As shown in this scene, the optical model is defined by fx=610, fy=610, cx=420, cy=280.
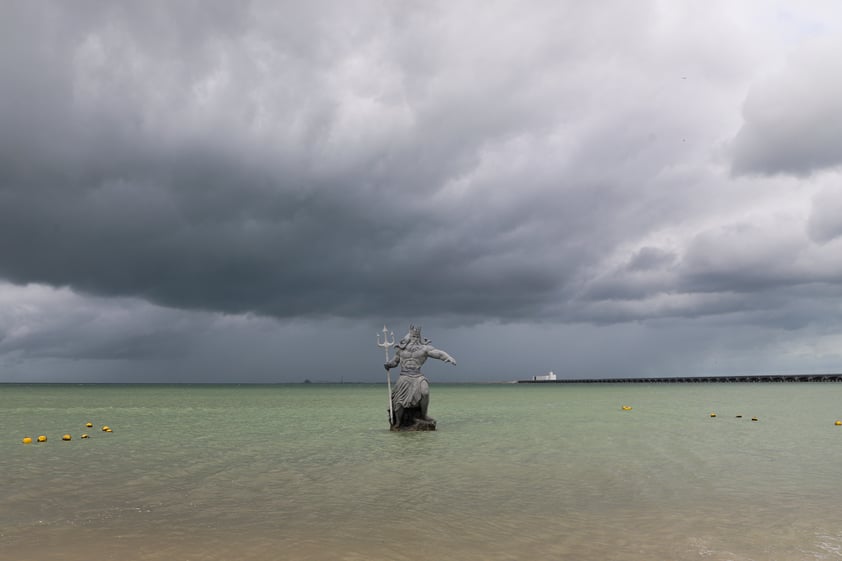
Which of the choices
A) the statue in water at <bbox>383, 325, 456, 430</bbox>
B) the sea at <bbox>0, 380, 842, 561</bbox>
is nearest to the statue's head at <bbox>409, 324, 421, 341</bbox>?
the statue in water at <bbox>383, 325, 456, 430</bbox>

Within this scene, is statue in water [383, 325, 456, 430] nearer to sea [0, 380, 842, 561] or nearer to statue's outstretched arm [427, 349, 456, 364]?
statue's outstretched arm [427, 349, 456, 364]

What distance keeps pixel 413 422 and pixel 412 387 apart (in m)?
1.34

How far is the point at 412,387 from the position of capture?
913 inches

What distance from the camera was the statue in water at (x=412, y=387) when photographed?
23047 millimetres

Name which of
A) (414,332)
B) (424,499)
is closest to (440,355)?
(414,332)

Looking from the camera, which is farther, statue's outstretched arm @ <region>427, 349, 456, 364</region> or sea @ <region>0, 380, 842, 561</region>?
statue's outstretched arm @ <region>427, 349, 456, 364</region>

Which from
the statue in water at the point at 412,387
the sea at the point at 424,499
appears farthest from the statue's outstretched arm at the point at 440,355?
the sea at the point at 424,499

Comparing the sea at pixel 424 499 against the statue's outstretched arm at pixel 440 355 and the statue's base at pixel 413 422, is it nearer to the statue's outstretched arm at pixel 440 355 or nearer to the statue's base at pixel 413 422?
the statue's base at pixel 413 422

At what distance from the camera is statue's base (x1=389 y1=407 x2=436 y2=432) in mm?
23000

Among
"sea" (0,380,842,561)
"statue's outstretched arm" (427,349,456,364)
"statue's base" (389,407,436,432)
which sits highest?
"statue's outstretched arm" (427,349,456,364)

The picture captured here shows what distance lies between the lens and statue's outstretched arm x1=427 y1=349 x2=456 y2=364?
23511 millimetres

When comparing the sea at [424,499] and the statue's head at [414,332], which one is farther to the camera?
the statue's head at [414,332]

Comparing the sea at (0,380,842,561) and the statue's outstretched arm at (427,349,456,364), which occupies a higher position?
the statue's outstretched arm at (427,349,456,364)

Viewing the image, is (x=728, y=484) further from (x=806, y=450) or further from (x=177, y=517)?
(x=177, y=517)
